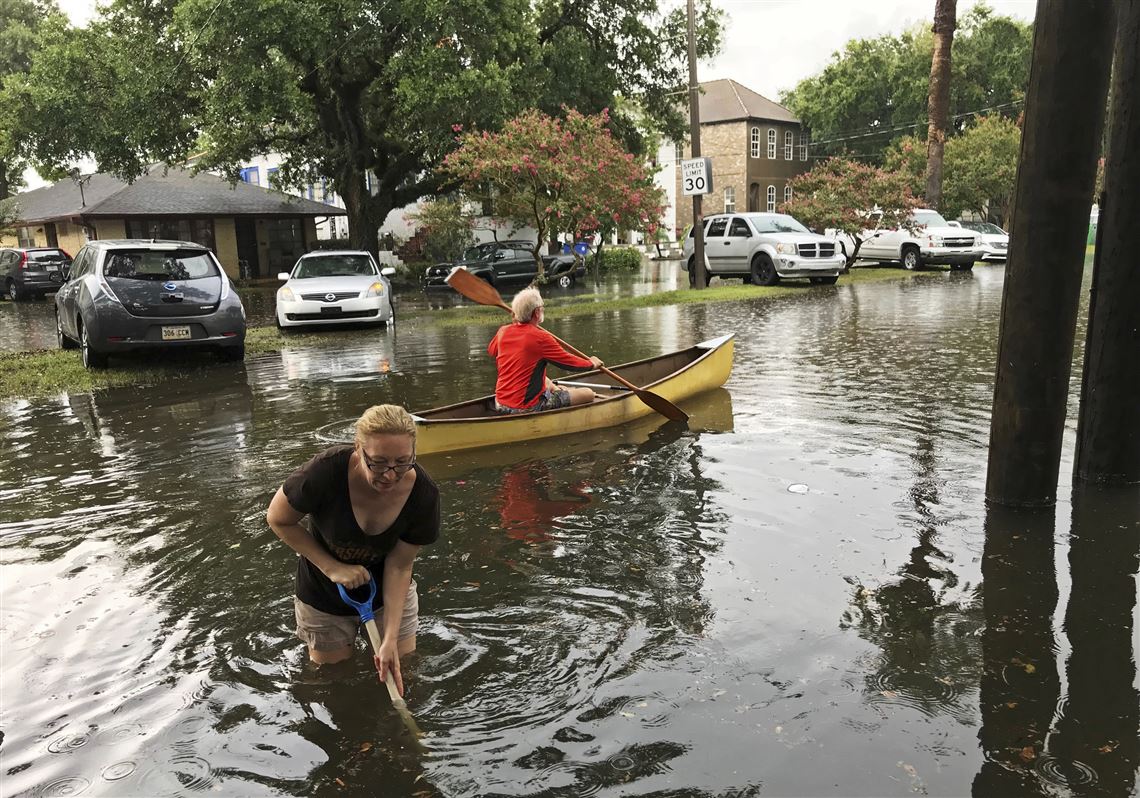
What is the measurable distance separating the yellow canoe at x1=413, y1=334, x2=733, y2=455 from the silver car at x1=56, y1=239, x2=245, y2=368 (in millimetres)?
5972

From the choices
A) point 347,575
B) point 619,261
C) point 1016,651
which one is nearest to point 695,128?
point 619,261

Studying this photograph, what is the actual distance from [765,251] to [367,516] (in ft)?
75.0

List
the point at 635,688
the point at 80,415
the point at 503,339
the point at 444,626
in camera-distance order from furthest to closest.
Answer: the point at 80,415
the point at 503,339
the point at 444,626
the point at 635,688

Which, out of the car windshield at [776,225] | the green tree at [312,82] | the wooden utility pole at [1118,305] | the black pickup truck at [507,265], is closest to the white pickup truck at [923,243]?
the car windshield at [776,225]

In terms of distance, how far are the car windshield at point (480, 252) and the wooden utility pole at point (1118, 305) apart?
2484cm

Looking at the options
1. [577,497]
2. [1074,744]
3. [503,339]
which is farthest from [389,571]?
[503,339]

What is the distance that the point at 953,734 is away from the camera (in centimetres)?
354

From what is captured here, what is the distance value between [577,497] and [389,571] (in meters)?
3.12

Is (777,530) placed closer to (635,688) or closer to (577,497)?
(577,497)

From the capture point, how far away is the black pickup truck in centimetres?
2941

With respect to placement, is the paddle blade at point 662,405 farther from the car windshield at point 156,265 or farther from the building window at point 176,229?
the building window at point 176,229

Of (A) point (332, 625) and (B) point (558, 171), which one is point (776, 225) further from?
(A) point (332, 625)

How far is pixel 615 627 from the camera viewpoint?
458 cm

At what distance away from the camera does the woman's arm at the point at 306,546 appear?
3.48 m
